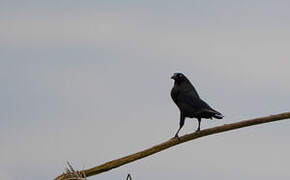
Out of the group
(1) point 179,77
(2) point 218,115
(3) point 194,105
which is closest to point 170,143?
(2) point 218,115

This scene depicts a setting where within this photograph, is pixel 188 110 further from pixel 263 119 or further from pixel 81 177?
pixel 81 177

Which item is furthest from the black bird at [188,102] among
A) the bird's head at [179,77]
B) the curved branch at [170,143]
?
the curved branch at [170,143]

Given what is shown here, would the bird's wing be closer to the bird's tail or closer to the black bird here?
the black bird

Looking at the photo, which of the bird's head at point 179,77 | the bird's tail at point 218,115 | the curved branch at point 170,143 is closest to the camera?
the curved branch at point 170,143

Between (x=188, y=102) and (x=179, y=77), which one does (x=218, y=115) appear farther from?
(x=179, y=77)

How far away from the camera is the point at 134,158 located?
3672 mm

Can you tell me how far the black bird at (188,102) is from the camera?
8.24 meters

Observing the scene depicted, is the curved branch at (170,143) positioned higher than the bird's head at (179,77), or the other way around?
the bird's head at (179,77)

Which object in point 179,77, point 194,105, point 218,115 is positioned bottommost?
point 218,115

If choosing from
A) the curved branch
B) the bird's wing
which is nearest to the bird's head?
the bird's wing

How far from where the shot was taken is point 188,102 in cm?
847

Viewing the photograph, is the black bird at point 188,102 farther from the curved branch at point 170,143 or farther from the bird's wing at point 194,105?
the curved branch at point 170,143

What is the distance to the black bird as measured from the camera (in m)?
8.24

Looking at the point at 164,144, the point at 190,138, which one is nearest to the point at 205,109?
the point at 190,138
